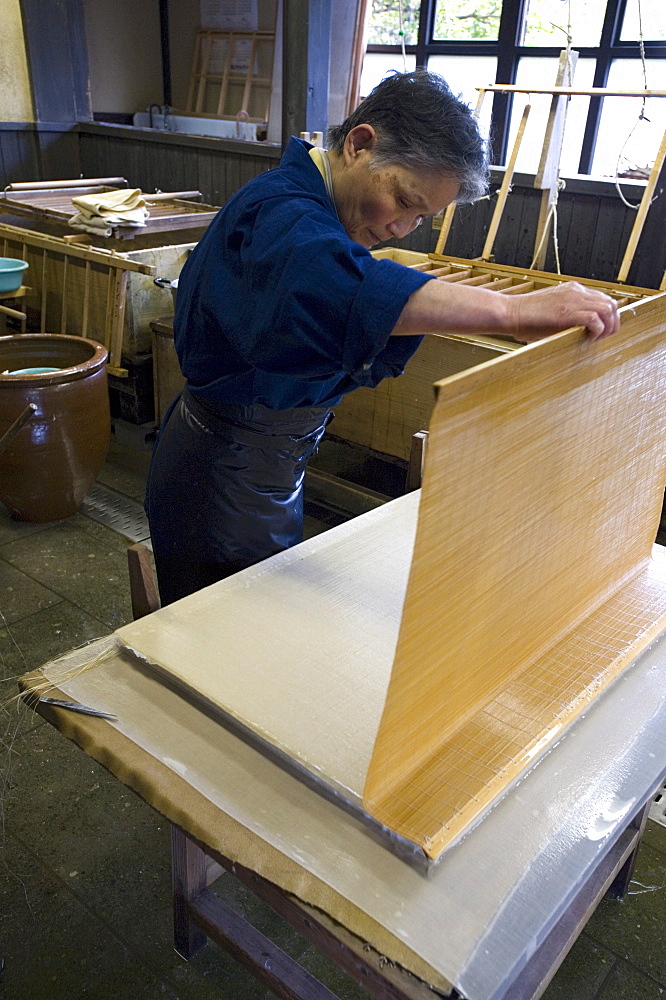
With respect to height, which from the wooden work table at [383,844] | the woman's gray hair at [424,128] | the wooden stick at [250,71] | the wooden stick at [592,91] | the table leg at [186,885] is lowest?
the table leg at [186,885]

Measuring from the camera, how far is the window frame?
20.5ft

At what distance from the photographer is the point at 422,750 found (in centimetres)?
124

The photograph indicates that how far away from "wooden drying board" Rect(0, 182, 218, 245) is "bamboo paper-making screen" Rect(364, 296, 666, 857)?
364cm

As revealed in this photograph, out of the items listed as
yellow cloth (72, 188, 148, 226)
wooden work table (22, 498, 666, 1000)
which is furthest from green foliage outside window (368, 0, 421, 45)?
wooden work table (22, 498, 666, 1000)

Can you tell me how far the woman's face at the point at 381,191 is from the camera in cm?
139

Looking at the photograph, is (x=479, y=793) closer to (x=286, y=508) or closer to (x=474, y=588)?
(x=474, y=588)

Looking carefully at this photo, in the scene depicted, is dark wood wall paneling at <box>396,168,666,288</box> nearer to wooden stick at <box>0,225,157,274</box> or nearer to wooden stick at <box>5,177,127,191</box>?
wooden stick at <box>0,225,157,274</box>

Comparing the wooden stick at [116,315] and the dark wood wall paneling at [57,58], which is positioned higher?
the dark wood wall paneling at [57,58]

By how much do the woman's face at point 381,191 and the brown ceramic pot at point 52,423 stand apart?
2250mm

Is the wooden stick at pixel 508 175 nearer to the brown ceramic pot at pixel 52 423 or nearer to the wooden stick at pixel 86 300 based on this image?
the brown ceramic pot at pixel 52 423

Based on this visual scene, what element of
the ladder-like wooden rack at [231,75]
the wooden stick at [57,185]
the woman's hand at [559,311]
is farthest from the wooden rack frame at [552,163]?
the ladder-like wooden rack at [231,75]

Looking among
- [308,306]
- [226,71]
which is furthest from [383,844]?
[226,71]

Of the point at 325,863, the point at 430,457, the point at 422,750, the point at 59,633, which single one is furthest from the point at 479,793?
the point at 59,633

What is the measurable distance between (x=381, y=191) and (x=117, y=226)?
3330 millimetres
